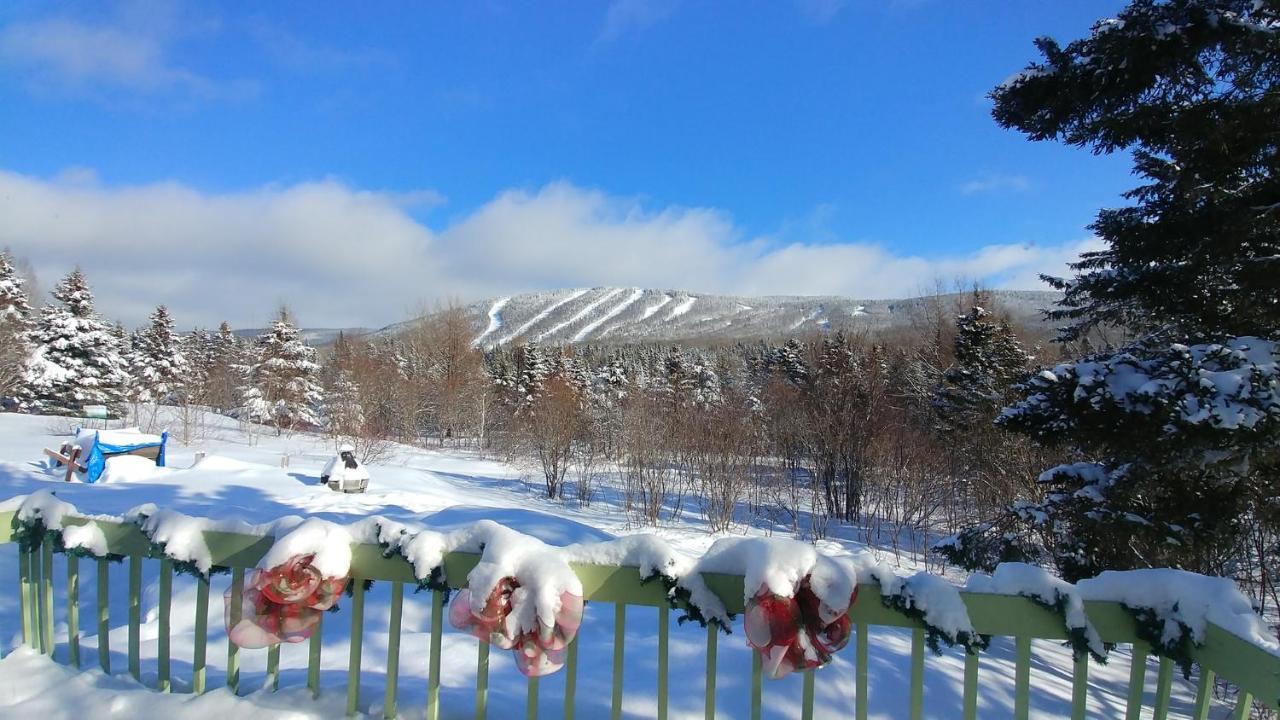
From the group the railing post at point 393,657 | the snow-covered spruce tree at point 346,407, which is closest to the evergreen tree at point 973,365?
the railing post at point 393,657

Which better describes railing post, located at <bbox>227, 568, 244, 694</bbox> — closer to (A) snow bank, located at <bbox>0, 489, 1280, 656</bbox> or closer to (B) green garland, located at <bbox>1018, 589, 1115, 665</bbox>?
(A) snow bank, located at <bbox>0, 489, 1280, 656</bbox>

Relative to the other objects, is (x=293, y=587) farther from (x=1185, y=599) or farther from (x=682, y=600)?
(x=1185, y=599)

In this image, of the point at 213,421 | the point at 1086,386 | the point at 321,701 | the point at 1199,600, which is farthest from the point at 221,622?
the point at 213,421

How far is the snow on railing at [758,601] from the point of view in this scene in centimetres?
182

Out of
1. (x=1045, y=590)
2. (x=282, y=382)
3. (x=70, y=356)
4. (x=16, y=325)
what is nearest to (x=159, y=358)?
(x=70, y=356)

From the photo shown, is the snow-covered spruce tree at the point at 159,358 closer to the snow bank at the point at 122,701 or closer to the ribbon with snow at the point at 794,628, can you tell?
the snow bank at the point at 122,701

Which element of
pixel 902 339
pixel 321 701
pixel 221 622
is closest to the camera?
pixel 321 701

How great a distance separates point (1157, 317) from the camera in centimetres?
542

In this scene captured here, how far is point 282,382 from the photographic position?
3058 cm

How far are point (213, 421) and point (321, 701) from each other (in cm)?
2942

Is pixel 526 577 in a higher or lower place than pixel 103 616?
higher

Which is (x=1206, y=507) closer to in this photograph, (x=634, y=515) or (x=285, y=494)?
(x=634, y=515)

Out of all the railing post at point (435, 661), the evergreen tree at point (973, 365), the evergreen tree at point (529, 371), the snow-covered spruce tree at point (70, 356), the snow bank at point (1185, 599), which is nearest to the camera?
the snow bank at point (1185, 599)

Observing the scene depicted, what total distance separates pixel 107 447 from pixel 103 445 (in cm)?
8
